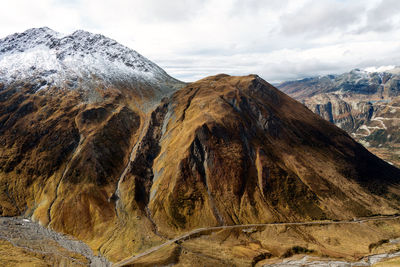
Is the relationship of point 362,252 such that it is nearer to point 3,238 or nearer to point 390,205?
point 390,205

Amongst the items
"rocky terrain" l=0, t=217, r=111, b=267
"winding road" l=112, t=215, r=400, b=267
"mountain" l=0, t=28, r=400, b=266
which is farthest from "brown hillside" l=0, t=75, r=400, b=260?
"rocky terrain" l=0, t=217, r=111, b=267

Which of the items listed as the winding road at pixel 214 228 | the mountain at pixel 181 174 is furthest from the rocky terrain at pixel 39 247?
the winding road at pixel 214 228

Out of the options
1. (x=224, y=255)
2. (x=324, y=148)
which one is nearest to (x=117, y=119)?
(x=224, y=255)

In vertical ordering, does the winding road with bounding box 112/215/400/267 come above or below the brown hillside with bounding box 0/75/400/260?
below

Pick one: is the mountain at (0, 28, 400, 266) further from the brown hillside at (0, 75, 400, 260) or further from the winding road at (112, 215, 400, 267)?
the winding road at (112, 215, 400, 267)

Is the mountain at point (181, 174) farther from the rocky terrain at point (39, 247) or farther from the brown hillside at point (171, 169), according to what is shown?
the rocky terrain at point (39, 247)

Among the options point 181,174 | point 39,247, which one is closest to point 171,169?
point 181,174

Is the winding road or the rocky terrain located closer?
the rocky terrain

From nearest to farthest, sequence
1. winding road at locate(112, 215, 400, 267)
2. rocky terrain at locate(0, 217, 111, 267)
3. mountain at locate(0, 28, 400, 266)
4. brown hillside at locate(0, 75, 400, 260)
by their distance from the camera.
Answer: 1. rocky terrain at locate(0, 217, 111, 267)
2. winding road at locate(112, 215, 400, 267)
3. mountain at locate(0, 28, 400, 266)
4. brown hillside at locate(0, 75, 400, 260)

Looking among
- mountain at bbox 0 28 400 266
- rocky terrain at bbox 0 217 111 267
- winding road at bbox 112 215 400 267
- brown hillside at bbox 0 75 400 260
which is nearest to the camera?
rocky terrain at bbox 0 217 111 267
